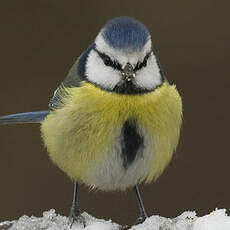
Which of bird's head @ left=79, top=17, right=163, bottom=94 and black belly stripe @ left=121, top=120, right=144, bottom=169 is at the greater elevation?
bird's head @ left=79, top=17, right=163, bottom=94

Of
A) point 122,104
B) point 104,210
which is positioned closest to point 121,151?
point 122,104

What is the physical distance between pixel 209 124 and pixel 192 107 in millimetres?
102

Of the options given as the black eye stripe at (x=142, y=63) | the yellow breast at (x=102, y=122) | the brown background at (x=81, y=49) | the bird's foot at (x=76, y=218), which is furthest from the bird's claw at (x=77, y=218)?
the brown background at (x=81, y=49)

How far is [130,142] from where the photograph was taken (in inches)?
107

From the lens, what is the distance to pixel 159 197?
389 centimetres

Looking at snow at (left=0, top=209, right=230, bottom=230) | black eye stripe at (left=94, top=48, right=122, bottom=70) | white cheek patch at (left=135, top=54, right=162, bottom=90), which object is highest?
black eye stripe at (left=94, top=48, right=122, bottom=70)

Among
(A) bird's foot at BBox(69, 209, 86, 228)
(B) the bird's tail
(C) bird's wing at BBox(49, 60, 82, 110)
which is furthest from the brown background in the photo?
(A) bird's foot at BBox(69, 209, 86, 228)

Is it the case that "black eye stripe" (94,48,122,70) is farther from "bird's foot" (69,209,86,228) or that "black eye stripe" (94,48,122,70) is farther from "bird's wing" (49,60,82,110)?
"bird's foot" (69,209,86,228)

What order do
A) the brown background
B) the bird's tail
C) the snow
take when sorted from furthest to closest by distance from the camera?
the brown background → the bird's tail → the snow

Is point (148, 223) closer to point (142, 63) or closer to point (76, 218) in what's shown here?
point (76, 218)

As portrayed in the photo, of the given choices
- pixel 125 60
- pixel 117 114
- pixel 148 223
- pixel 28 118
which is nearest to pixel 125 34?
pixel 125 60

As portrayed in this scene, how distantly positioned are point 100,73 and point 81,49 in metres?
1.34

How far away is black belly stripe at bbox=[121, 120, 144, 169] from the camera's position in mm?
2697

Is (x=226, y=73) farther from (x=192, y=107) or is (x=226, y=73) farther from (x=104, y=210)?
(x=104, y=210)
